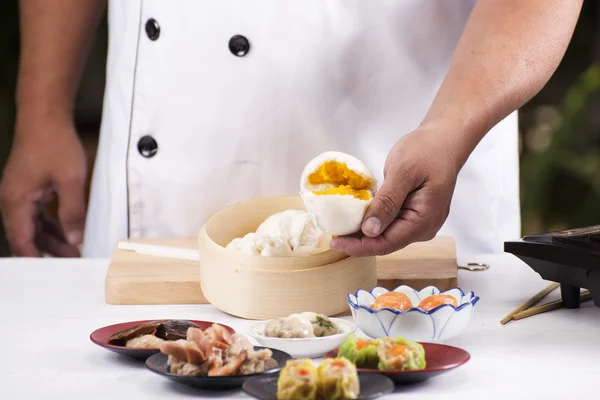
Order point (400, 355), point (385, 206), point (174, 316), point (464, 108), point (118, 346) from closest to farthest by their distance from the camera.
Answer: point (400, 355)
point (118, 346)
point (385, 206)
point (174, 316)
point (464, 108)

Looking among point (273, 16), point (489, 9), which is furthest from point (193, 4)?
point (489, 9)

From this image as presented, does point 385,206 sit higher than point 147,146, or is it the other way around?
point 147,146

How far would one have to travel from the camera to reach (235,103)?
222cm

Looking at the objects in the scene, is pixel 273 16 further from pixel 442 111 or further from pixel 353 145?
pixel 442 111

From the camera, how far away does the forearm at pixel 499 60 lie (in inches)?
71.7

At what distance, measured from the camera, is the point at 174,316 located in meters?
1.71

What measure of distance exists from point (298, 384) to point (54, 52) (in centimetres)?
183

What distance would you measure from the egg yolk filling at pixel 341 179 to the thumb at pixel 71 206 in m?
1.21

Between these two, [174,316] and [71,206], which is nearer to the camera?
[174,316]

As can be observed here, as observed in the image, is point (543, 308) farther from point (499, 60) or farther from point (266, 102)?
point (266, 102)

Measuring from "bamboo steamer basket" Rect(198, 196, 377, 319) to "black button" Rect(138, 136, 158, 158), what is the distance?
609 millimetres

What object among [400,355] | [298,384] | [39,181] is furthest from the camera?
[39,181]

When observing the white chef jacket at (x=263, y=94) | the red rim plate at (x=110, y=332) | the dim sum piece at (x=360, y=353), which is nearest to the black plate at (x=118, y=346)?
the red rim plate at (x=110, y=332)

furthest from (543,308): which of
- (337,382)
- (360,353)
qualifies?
(337,382)
